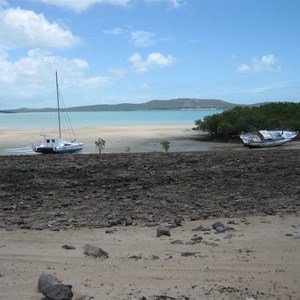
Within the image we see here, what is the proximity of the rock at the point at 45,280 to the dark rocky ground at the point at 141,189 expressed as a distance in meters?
1.98

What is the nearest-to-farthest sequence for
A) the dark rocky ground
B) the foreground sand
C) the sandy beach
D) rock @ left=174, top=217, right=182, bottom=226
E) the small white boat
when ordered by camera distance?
the foreground sand
the sandy beach
rock @ left=174, top=217, right=182, bottom=226
the dark rocky ground
the small white boat

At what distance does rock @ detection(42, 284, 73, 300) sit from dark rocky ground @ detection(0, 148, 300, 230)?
2.34 meters

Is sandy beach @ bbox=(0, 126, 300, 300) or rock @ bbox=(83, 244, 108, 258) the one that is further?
rock @ bbox=(83, 244, 108, 258)

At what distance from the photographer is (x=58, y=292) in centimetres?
398

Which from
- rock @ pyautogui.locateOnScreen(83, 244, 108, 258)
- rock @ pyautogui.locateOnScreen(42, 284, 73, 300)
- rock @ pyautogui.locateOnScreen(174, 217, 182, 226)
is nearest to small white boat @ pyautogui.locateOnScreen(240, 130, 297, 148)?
rock @ pyautogui.locateOnScreen(174, 217, 182, 226)

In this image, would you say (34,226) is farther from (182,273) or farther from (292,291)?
(292,291)

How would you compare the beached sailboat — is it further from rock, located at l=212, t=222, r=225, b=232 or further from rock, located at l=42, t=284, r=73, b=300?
rock, located at l=42, t=284, r=73, b=300

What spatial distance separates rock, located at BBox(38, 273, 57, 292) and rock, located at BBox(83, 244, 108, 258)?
31.4 inches

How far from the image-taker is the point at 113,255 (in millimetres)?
5262

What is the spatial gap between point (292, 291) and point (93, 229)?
3007 mm

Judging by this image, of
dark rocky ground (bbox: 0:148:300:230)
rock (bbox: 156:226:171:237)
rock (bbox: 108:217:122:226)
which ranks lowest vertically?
rock (bbox: 156:226:171:237)

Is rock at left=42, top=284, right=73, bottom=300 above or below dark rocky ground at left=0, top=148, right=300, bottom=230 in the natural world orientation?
below

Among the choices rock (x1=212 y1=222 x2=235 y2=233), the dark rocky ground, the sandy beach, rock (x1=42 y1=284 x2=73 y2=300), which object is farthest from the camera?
the dark rocky ground

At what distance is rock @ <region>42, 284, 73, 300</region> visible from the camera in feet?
12.9
